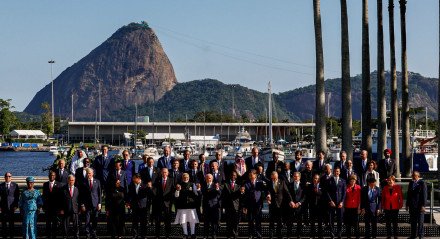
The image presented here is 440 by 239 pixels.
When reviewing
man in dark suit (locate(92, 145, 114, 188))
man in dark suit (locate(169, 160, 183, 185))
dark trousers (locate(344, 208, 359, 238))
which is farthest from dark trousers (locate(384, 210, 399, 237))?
man in dark suit (locate(92, 145, 114, 188))

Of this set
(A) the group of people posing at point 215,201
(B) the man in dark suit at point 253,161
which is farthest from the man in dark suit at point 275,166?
(A) the group of people posing at point 215,201

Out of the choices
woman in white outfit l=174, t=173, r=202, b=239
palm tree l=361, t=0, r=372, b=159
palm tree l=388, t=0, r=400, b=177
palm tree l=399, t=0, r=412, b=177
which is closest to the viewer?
woman in white outfit l=174, t=173, r=202, b=239

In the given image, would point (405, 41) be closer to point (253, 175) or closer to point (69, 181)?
point (253, 175)

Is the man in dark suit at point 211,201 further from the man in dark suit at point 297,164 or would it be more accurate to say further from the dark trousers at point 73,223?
A: the dark trousers at point 73,223

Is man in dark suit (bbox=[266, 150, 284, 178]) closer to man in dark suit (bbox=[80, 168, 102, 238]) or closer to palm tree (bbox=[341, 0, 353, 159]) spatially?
man in dark suit (bbox=[80, 168, 102, 238])

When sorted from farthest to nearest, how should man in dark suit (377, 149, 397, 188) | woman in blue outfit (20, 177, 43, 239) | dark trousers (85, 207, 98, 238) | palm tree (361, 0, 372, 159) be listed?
palm tree (361, 0, 372, 159)
man in dark suit (377, 149, 397, 188)
dark trousers (85, 207, 98, 238)
woman in blue outfit (20, 177, 43, 239)

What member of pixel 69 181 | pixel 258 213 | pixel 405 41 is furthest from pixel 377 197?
pixel 405 41

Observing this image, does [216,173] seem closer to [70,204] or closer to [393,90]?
[70,204]

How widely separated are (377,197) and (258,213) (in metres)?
3.14

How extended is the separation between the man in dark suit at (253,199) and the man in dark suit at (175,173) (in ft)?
6.01

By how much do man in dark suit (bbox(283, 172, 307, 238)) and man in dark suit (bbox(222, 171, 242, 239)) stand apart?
127cm

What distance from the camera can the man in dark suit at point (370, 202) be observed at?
72.0ft

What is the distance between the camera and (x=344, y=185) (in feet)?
72.3

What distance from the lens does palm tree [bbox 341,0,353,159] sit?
1210 inches
